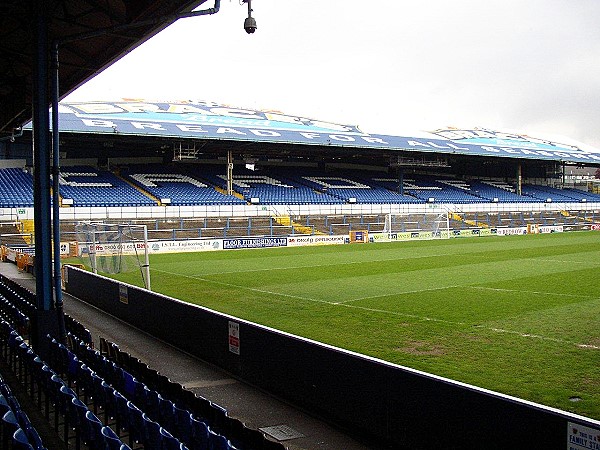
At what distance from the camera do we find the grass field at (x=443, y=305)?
9.74m

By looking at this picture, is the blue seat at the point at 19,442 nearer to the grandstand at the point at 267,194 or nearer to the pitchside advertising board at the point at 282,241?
the pitchside advertising board at the point at 282,241

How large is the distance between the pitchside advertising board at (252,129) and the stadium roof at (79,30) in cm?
2502

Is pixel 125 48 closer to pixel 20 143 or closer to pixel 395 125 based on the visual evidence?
pixel 20 143

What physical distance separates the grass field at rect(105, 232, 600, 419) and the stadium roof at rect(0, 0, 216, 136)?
6.33 metres


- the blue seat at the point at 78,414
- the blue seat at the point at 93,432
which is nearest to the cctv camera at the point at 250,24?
the blue seat at the point at 78,414

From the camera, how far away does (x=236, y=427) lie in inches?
228

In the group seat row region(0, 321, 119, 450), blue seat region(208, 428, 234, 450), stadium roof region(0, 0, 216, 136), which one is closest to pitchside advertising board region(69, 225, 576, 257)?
stadium roof region(0, 0, 216, 136)

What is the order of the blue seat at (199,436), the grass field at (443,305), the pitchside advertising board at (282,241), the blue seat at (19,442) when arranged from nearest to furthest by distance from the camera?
the blue seat at (19,442) < the blue seat at (199,436) < the grass field at (443,305) < the pitchside advertising board at (282,241)

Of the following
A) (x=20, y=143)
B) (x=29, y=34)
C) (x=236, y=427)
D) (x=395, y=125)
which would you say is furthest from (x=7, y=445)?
(x=395, y=125)

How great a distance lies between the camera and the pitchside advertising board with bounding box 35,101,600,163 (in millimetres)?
40094

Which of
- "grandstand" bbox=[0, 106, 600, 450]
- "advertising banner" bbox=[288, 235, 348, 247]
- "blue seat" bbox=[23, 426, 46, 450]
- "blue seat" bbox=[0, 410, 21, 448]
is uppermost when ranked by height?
"grandstand" bbox=[0, 106, 600, 450]

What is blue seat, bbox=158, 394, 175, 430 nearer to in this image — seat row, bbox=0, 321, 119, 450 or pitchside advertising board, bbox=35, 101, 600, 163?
seat row, bbox=0, 321, 119, 450

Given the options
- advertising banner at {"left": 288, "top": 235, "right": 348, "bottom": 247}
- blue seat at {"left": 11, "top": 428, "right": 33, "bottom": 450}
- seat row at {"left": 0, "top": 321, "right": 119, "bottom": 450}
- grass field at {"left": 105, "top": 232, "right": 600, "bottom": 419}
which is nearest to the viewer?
blue seat at {"left": 11, "top": 428, "right": 33, "bottom": 450}

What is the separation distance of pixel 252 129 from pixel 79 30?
34384mm
